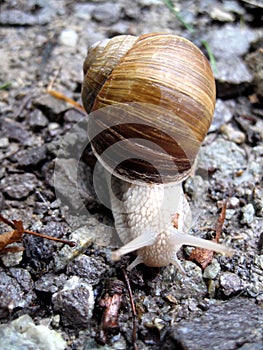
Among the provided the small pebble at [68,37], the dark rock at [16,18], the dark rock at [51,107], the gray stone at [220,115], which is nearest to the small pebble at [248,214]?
the gray stone at [220,115]

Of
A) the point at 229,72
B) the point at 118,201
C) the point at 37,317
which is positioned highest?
the point at 229,72

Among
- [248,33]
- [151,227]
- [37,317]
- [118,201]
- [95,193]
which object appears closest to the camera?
[37,317]

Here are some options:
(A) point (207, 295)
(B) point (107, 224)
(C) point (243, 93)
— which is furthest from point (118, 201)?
(C) point (243, 93)

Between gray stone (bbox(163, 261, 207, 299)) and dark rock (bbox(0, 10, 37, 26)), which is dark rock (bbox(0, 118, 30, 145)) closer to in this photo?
dark rock (bbox(0, 10, 37, 26))

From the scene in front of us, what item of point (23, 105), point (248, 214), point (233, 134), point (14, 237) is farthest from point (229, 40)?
point (14, 237)

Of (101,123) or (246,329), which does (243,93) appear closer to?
(101,123)

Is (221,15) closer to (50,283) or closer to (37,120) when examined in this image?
(37,120)
